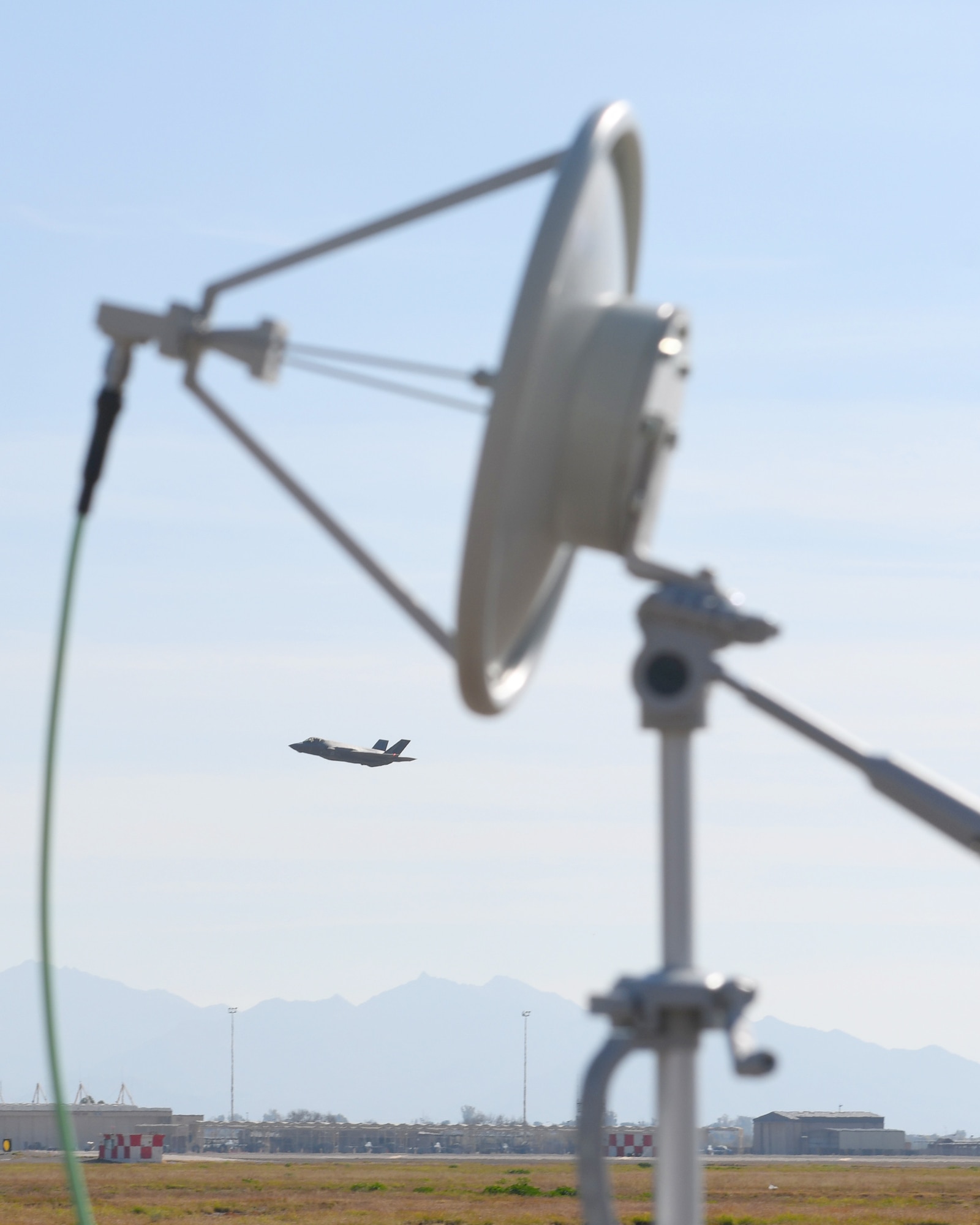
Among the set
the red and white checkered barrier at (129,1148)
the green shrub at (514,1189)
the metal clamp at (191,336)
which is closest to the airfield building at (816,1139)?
the red and white checkered barrier at (129,1148)

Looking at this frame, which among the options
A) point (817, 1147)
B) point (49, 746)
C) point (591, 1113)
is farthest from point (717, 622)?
point (817, 1147)

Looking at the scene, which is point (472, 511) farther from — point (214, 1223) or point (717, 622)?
point (214, 1223)

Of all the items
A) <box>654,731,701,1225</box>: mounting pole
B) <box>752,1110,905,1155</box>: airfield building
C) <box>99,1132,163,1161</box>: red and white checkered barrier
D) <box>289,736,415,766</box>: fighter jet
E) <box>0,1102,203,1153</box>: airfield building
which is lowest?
<box>752,1110,905,1155</box>: airfield building

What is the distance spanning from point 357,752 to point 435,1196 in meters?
31.6

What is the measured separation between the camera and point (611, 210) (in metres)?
9.98

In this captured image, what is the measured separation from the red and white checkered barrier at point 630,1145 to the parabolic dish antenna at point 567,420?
3781 inches

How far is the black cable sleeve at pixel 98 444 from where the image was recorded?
9.26 m

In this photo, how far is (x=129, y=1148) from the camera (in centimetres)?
9512

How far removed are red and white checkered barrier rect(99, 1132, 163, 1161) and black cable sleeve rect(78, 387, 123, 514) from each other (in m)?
91.5

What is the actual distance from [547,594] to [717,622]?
196 centimetres

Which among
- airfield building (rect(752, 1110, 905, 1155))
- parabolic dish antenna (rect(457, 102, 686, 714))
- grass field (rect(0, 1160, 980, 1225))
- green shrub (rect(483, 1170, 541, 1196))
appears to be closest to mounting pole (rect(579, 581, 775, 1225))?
parabolic dish antenna (rect(457, 102, 686, 714))

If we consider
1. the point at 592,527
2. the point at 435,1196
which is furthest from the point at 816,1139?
the point at 592,527

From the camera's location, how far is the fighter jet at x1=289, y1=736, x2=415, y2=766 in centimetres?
9344

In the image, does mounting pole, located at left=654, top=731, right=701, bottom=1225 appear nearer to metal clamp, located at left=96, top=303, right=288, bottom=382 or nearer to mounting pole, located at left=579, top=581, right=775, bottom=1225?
mounting pole, located at left=579, top=581, right=775, bottom=1225
